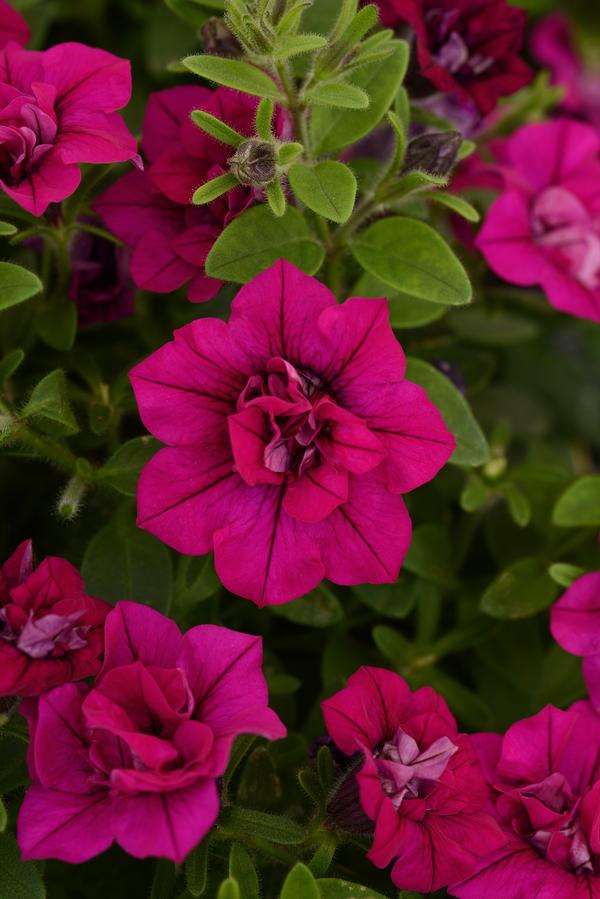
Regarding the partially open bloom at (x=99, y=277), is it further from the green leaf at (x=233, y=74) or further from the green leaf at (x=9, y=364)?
the green leaf at (x=233, y=74)

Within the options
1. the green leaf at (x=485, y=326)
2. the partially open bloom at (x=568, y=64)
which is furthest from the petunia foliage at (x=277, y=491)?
the partially open bloom at (x=568, y=64)

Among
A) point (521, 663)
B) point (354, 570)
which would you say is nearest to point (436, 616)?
point (521, 663)

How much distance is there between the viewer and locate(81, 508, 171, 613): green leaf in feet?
3.04

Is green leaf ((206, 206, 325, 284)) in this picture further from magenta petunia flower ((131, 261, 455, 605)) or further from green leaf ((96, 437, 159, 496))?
green leaf ((96, 437, 159, 496))

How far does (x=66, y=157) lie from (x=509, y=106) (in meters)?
0.75

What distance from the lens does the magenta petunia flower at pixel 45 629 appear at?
0.76 metres

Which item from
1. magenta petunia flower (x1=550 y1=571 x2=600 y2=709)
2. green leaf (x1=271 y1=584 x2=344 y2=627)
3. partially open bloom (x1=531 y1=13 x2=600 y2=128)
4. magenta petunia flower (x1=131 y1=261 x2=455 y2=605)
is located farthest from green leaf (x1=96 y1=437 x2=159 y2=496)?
partially open bloom (x1=531 y1=13 x2=600 y2=128)

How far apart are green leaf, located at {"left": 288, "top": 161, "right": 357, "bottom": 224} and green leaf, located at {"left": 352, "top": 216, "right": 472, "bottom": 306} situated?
91 millimetres

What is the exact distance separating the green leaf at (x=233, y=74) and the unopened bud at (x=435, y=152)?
16 cm

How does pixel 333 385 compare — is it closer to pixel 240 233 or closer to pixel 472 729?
pixel 240 233

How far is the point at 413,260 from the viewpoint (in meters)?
0.92

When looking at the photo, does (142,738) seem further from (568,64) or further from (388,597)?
(568,64)

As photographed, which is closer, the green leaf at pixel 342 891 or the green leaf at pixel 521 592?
the green leaf at pixel 342 891

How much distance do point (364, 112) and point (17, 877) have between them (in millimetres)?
740
